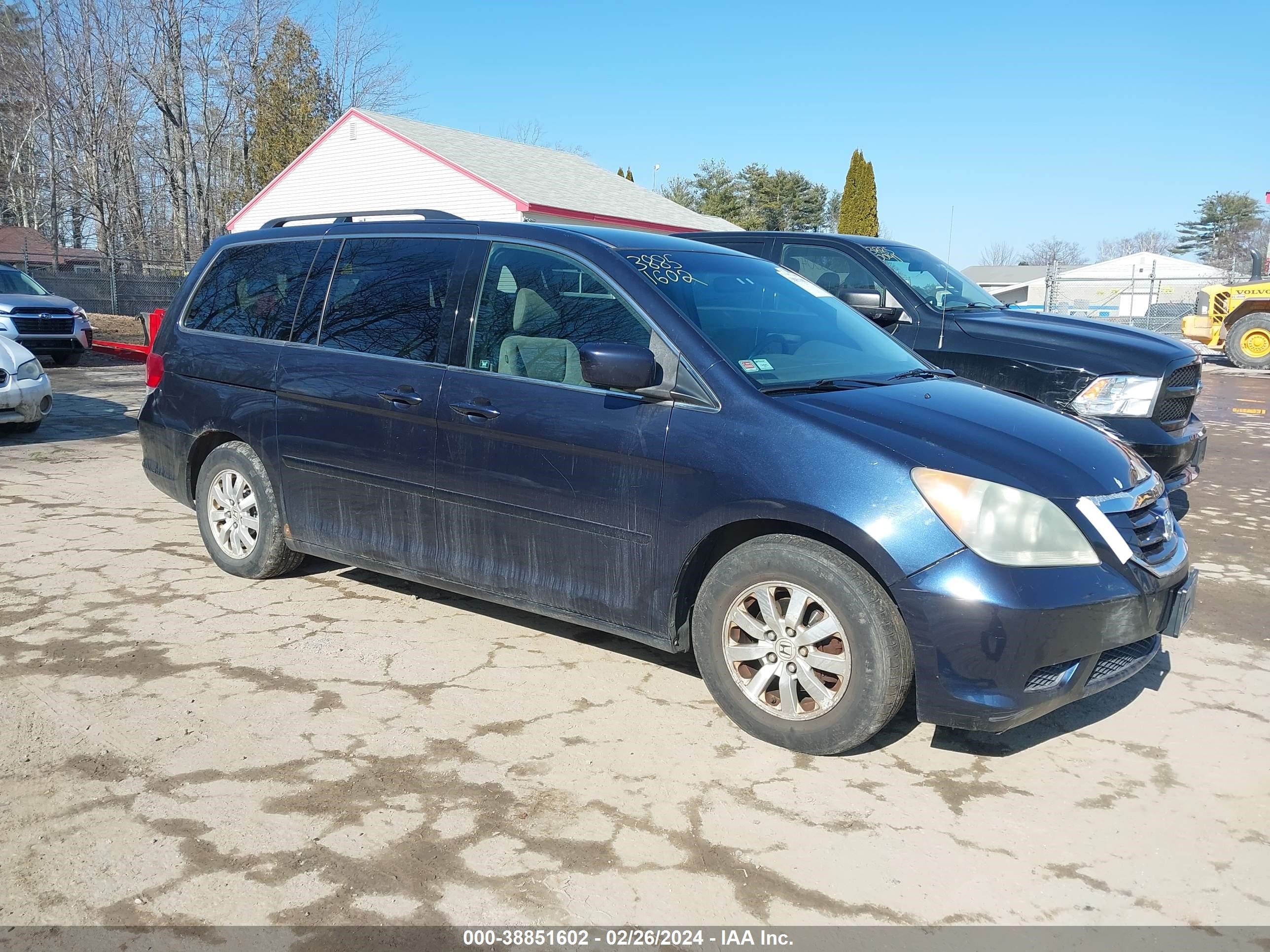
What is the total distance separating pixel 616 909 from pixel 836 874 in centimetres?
64

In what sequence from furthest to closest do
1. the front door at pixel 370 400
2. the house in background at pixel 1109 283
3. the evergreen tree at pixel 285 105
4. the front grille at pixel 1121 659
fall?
the house in background at pixel 1109 283, the evergreen tree at pixel 285 105, the front door at pixel 370 400, the front grille at pixel 1121 659

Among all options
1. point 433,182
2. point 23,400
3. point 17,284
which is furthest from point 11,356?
point 433,182

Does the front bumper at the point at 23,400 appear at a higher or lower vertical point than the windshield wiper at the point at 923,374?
lower

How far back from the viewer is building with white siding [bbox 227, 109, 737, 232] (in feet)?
83.0

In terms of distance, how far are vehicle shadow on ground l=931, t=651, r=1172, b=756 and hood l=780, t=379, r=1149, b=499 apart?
0.89 metres

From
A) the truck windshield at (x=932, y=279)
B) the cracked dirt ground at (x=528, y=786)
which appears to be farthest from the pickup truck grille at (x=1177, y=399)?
the cracked dirt ground at (x=528, y=786)

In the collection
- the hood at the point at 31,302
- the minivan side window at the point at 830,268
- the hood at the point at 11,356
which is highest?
the minivan side window at the point at 830,268

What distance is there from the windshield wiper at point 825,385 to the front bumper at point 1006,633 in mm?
898

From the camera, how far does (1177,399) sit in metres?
6.45

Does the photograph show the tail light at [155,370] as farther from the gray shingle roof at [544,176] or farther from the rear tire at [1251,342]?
the rear tire at [1251,342]

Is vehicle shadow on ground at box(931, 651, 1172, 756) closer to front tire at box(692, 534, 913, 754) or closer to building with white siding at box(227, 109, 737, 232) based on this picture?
front tire at box(692, 534, 913, 754)

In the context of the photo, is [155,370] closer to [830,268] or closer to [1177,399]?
[830,268]

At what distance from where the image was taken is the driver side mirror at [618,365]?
375 cm

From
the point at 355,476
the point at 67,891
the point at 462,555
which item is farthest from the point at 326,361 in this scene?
the point at 67,891
